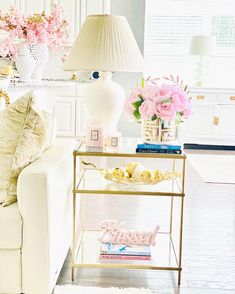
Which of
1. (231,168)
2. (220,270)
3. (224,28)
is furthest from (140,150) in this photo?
(224,28)

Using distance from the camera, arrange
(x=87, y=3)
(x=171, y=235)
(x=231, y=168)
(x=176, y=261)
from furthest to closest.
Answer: (x=87, y=3)
(x=231, y=168)
(x=171, y=235)
(x=176, y=261)

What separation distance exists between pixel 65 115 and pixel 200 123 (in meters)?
1.84

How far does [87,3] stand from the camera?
668 cm

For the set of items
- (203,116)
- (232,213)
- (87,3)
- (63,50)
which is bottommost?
(232,213)

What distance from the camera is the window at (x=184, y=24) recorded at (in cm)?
731

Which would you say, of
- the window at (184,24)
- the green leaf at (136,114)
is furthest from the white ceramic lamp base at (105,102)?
the window at (184,24)

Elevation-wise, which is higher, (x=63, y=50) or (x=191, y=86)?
(x=63, y=50)

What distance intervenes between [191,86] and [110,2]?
5.27 feet

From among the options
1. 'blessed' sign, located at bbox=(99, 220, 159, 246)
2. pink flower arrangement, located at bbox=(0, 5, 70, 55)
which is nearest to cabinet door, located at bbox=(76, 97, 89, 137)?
pink flower arrangement, located at bbox=(0, 5, 70, 55)

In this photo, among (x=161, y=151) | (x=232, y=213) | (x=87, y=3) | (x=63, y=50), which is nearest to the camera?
(x=161, y=151)

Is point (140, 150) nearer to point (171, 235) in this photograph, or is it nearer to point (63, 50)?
point (171, 235)

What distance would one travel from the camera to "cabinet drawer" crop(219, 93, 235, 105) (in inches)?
270

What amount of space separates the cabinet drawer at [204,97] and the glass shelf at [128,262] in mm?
4068

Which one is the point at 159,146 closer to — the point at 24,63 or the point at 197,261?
the point at 197,261
